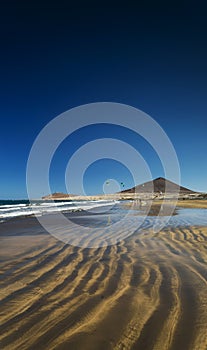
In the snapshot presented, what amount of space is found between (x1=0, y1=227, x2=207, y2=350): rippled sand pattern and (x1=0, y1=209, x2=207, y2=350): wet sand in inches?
0.4

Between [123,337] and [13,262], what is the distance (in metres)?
4.53

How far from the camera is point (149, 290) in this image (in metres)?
4.46

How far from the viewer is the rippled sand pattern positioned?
114 inches

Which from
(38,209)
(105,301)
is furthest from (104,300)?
(38,209)

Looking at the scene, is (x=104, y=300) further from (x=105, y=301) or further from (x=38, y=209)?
(x=38, y=209)

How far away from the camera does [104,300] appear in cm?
404

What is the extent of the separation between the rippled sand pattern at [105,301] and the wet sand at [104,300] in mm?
11

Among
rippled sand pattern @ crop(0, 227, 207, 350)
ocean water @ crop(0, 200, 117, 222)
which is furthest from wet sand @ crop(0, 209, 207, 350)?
ocean water @ crop(0, 200, 117, 222)

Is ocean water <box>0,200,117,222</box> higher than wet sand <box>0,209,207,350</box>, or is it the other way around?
ocean water <box>0,200,117,222</box>

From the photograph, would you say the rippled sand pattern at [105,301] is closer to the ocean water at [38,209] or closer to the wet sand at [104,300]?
the wet sand at [104,300]

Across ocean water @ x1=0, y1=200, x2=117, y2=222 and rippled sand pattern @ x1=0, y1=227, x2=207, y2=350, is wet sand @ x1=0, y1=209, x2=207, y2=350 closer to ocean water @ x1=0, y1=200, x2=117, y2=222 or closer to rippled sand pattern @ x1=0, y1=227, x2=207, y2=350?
rippled sand pattern @ x1=0, y1=227, x2=207, y2=350

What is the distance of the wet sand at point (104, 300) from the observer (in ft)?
9.52

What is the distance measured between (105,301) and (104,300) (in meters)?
0.04

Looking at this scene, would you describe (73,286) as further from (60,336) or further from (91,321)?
(60,336)
